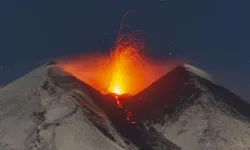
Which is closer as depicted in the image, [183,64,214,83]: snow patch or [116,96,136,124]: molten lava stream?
[116,96,136,124]: molten lava stream

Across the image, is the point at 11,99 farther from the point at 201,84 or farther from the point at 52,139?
the point at 201,84

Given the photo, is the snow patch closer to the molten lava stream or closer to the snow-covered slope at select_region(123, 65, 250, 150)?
the snow-covered slope at select_region(123, 65, 250, 150)

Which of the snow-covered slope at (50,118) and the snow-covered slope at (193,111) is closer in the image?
the snow-covered slope at (50,118)

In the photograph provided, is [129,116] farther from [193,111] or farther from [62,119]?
[62,119]

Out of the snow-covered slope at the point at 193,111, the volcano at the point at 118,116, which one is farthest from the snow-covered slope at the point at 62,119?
the snow-covered slope at the point at 193,111

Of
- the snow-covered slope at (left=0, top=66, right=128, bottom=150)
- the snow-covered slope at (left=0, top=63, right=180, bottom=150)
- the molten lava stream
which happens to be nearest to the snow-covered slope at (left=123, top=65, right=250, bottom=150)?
the molten lava stream

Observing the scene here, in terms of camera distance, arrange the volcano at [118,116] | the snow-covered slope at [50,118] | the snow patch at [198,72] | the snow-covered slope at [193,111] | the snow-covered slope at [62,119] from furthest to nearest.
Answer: the snow patch at [198,72], the snow-covered slope at [193,111], the volcano at [118,116], the snow-covered slope at [62,119], the snow-covered slope at [50,118]

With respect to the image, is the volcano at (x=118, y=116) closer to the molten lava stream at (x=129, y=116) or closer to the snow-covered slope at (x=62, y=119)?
the snow-covered slope at (x=62, y=119)

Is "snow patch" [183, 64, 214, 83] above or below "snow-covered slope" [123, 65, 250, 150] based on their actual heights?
above

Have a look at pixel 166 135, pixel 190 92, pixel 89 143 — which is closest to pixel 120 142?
pixel 89 143

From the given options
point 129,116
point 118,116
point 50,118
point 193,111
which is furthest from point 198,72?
point 50,118
